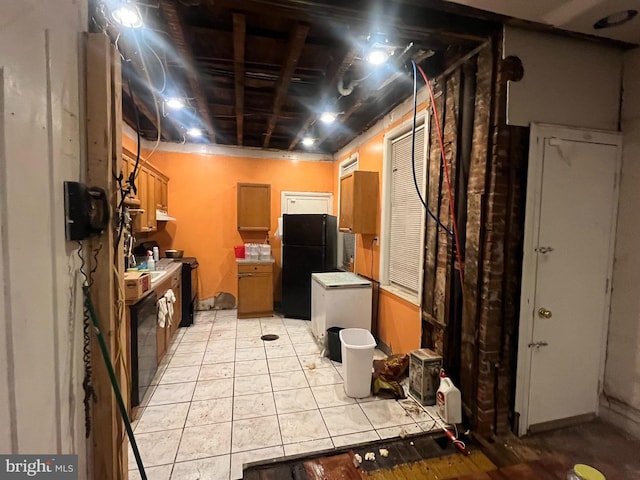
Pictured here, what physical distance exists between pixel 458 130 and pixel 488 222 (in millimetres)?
761

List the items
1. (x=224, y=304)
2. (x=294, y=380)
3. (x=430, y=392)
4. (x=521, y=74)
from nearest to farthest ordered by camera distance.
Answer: (x=521, y=74), (x=430, y=392), (x=294, y=380), (x=224, y=304)

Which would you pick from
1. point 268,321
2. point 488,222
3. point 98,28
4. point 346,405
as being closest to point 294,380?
point 346,405

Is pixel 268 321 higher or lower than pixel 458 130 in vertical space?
lower

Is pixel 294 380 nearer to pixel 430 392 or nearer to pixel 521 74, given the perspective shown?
Result: pixel 430 392

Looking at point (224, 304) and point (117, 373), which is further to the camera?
point (224, 304)

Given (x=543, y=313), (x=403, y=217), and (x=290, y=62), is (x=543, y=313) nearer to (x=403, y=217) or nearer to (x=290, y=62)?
(x=403, y=217)

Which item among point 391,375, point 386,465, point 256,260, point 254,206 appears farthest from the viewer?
point 254,206

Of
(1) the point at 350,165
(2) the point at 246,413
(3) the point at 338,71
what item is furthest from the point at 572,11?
(2) the point at 246,413

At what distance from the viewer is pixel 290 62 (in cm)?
239

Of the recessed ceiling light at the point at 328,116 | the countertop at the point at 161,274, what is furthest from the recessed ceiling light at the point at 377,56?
the countertop at the point at 161,274

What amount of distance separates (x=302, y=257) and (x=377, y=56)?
303cm

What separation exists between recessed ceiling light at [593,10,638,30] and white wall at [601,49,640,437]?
472 millimetres

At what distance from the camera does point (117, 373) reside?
52.5 inches

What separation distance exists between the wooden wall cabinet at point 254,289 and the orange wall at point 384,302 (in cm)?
147
